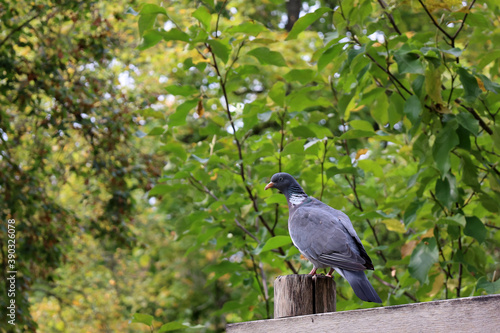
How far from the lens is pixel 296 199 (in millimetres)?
2980

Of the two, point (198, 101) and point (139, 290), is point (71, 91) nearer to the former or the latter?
point (198, 101)

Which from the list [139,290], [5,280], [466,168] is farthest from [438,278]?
[139,290]

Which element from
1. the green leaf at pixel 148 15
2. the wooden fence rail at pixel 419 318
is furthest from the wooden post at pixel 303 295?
the green leaf at pixel 148 15

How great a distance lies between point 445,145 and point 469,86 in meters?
0.31

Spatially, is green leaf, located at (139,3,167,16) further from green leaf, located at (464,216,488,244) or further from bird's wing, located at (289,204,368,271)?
green leaf, located at (464,216,488,244)

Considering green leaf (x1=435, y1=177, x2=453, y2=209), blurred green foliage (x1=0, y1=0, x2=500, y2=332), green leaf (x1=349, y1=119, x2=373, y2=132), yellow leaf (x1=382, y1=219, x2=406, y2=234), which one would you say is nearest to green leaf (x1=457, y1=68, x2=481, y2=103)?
blurred green foliage (x1=0, y1=0, x2=500, y2=332)

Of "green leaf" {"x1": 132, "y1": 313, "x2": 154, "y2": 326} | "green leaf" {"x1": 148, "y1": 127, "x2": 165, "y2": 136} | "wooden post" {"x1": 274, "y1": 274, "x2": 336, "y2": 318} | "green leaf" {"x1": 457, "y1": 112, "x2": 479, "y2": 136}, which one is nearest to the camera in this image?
"wooden post" {"x1": 274, "y1": 274, "x2": 336, "y2": 318}

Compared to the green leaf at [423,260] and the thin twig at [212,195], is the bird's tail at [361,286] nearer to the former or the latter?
the green leaf at [423,260]

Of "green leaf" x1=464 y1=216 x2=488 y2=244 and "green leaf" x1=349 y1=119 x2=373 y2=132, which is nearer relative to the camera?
"green leaf" x1=464 y1=216 x2=488 y2=244

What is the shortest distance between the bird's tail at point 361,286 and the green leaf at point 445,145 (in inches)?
30.1

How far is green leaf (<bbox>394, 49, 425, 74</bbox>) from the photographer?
2.66m

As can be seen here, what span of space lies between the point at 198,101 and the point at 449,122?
59.5 inches

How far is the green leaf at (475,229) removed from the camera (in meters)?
2.78

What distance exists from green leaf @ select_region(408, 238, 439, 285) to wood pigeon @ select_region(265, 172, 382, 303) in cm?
56
